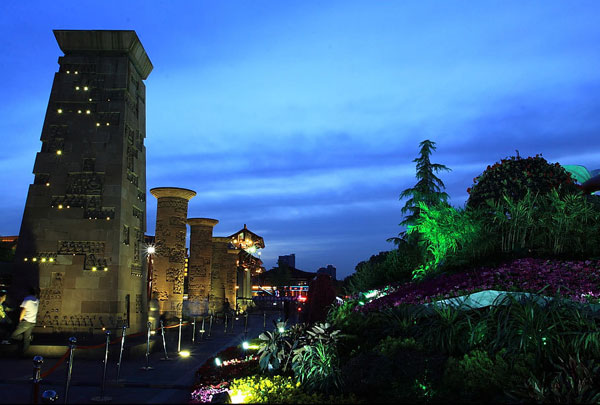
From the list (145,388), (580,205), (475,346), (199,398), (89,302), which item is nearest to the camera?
(475,346)

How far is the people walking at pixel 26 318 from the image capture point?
10555 mm

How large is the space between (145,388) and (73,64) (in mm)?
10470

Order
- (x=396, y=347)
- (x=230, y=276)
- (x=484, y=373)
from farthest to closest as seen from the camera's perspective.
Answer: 1. (x=230, y=276)
2. (x=396, y=347)
3. (x=484, y=373)

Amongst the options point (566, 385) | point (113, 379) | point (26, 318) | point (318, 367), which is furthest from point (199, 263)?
point (566, 385)

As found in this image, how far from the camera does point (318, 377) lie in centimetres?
642

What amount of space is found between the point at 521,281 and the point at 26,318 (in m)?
10.6

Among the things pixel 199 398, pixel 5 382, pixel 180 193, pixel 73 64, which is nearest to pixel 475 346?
pixel 199 398

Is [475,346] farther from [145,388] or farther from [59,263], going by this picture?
[59,263]

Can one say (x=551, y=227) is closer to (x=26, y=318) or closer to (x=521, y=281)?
(x=521, y=281)

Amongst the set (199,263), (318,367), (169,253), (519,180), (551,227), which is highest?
(519,180)

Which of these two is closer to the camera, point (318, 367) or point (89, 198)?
point (318, 367)

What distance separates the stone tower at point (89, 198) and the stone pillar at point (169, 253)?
7.84 meters

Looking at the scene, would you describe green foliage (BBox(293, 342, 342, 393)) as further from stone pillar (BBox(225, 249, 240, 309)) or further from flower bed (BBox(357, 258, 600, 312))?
stone pillar (BBox(225, 249, 240, 309))

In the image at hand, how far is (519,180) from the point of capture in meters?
12.2
